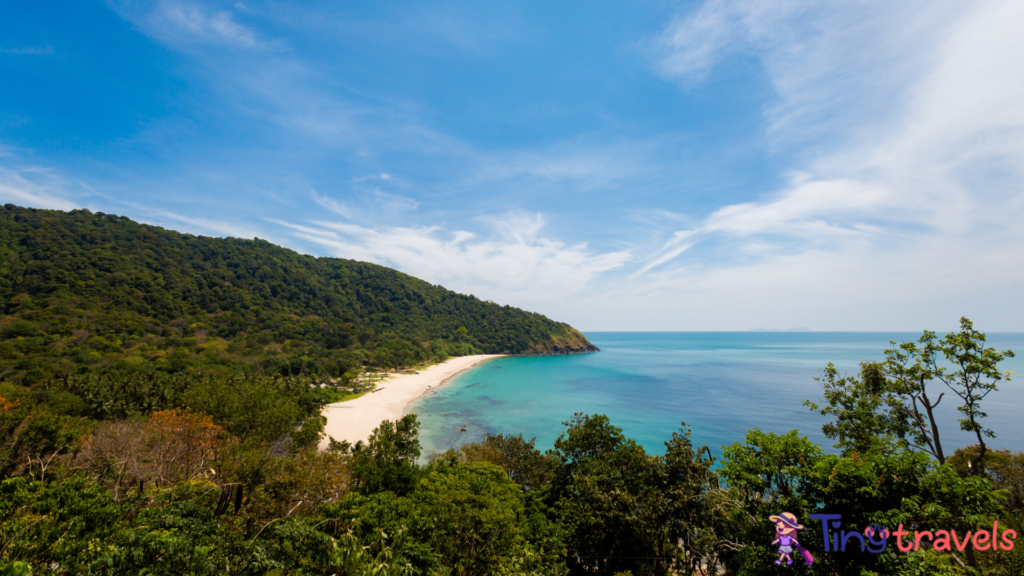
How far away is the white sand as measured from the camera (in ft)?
123

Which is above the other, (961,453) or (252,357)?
(961,453)

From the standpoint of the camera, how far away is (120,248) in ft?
315

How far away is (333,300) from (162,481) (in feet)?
417

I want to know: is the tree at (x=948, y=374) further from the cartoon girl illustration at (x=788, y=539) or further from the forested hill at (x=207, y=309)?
the forested hill at (x=207, y=309)

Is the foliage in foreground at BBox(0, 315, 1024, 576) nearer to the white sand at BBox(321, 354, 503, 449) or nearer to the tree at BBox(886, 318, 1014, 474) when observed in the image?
the tree at BBox(886, 318, 1014, 474)

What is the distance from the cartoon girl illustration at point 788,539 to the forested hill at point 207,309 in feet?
195

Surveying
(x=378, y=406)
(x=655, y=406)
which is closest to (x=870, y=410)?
(x=655, y=406)

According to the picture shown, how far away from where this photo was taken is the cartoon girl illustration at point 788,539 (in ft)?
23.6

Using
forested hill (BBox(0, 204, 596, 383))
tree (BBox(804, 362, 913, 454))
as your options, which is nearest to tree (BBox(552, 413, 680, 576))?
tree (BBox(804, 362, 913, 454))

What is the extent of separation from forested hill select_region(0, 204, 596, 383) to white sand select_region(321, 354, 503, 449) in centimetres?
1196

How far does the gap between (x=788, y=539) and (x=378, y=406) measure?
49968 mm

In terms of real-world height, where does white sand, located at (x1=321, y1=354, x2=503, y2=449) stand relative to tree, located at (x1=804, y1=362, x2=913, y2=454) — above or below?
below

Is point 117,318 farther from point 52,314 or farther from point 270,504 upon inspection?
point 270,504

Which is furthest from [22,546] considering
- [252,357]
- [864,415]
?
[252,357]
